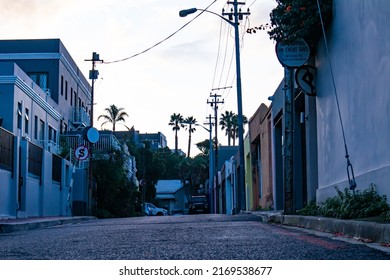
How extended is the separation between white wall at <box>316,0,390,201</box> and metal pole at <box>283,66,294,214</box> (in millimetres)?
693

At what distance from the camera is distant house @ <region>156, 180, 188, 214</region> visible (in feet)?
302

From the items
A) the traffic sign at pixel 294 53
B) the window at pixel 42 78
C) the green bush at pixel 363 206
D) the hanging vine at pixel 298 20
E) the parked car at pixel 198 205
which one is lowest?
the parked car at pixel 198 205

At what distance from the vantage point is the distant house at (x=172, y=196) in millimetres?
92000

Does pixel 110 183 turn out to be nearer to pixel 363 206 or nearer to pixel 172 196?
pixel 363 206

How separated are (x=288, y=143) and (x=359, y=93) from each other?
12.7 feet

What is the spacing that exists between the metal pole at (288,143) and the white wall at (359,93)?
0.69 meters

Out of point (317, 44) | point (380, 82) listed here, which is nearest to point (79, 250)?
point (380, 82)

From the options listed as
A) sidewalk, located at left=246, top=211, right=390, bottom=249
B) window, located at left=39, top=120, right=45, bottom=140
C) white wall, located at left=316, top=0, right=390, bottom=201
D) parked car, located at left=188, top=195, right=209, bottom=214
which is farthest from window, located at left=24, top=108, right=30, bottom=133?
parked car, located at left=188, top=195, right=209, bottom=214

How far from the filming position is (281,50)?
43.7ft

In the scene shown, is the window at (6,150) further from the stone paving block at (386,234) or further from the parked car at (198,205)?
the parked car at (198,205)

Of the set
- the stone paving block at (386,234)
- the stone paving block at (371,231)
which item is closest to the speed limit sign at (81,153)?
the stone paving block at (371,231)

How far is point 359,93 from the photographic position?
10305mm

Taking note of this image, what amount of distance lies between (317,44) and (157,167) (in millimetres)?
59347
